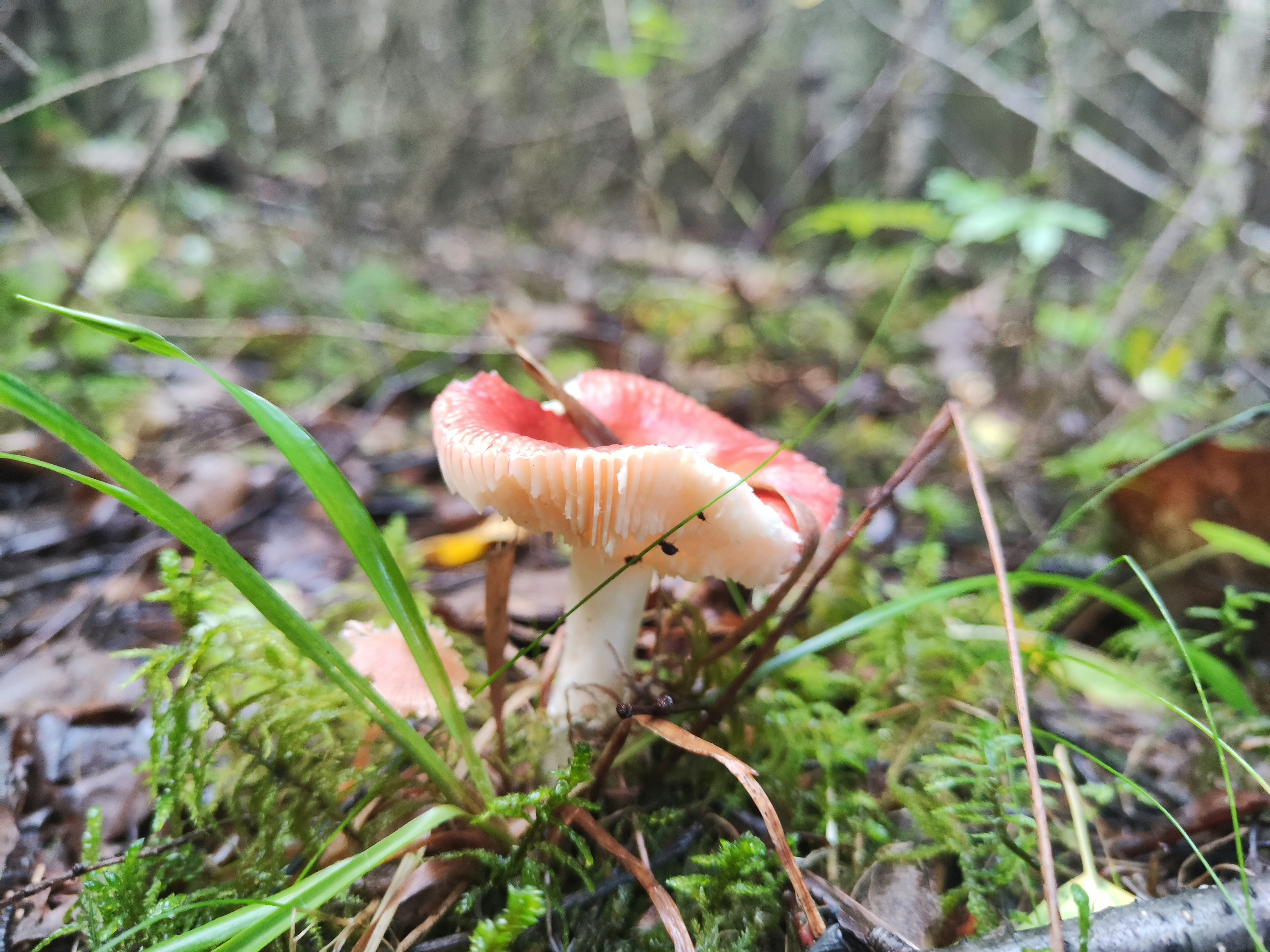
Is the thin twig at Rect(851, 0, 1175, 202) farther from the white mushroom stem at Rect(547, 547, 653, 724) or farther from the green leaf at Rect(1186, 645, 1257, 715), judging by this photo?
the white mushroom stem at Rect(547, 547, 653, 724)

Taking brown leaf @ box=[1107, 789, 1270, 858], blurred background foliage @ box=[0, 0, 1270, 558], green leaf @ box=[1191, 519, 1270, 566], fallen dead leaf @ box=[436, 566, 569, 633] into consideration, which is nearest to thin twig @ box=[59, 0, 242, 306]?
blurred background foliage @ box=[0, 0, 1270, 558]

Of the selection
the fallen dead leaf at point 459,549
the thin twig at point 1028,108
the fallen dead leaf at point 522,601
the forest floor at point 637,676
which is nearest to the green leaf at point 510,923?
the forest floor at point 637,676

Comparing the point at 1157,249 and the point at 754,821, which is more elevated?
the point at 1157,249

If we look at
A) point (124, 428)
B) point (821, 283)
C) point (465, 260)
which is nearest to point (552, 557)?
point (124, 428)

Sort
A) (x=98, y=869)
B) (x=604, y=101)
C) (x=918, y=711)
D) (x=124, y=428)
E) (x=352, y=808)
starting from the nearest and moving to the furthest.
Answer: (x=98, y=869), (x=352, y=808), (x=918, y=711), (x=124, y=428), (x=604, y=101)

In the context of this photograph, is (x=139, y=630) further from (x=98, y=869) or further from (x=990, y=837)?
(x=990, y=837)

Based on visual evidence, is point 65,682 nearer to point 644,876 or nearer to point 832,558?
point 644,876

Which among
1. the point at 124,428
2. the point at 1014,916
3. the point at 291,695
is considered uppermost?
the point at 124,428

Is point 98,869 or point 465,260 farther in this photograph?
point 465,260
